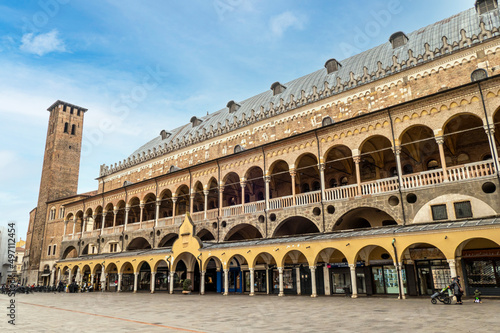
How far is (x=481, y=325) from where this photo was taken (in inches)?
371

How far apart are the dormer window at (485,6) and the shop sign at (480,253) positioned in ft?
61.0

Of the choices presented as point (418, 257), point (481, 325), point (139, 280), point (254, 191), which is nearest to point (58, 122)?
point (139, 280)

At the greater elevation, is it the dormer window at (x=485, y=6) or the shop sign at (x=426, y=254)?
the dormer window at (x=485, y=6)

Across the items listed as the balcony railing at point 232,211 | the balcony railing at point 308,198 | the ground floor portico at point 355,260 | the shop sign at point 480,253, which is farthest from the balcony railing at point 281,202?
the shop sign at point 480,253

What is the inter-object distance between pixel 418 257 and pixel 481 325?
478 inches

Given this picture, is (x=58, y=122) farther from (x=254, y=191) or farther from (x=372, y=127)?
(x=372, y=127)

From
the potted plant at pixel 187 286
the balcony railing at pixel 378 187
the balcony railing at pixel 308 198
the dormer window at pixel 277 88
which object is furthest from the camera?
the dormer window at pixel 277 88

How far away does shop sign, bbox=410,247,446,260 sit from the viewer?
20219mm

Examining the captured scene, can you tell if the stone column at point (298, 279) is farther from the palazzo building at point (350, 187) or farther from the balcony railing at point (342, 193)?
the balcony railing at point (342, 193)

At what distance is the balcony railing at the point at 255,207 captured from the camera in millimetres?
26891

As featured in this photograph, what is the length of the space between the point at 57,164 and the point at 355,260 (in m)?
51.6

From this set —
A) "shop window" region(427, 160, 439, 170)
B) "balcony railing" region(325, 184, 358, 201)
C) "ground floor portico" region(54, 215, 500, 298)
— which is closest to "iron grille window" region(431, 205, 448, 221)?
"ground floor portico" region(54, 215, 500, 298)

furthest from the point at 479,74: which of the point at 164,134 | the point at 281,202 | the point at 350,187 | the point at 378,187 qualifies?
the point at 164,134

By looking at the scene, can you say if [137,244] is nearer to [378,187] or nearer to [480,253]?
[378,187]
